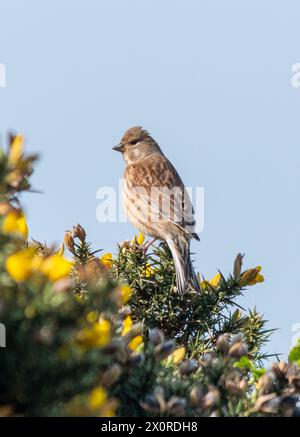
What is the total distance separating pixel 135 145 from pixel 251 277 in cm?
545

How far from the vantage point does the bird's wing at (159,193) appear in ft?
26.5

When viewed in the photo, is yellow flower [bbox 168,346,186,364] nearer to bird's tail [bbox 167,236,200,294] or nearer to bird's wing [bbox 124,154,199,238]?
bird's tail [bbox 167,236,200,294]

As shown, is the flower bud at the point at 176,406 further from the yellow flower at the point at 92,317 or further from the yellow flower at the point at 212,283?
the yellow flower at the point at 212,283

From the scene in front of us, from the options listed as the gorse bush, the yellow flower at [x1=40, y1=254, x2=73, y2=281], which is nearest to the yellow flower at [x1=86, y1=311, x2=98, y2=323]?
the gorse bush

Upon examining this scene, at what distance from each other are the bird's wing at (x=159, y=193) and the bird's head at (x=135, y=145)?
13cm

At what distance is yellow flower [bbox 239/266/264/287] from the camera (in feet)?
15.1

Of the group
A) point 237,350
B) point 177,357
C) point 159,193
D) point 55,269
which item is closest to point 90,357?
point 55,269

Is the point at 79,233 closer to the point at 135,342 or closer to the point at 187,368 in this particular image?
the point at 135,342

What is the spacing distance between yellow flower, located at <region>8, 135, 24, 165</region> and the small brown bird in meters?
4.28

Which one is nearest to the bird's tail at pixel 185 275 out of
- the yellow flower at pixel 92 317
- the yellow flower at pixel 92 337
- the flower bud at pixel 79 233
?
the flower bud at pixel 79 233

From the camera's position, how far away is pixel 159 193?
8.68 meters

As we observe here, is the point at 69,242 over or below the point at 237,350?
over

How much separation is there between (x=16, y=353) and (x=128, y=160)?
7.75 metres

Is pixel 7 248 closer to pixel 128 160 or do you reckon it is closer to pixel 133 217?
pixel 133 217
